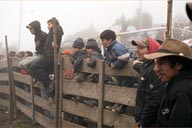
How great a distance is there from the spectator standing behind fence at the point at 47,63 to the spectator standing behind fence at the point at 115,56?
1.97 metres

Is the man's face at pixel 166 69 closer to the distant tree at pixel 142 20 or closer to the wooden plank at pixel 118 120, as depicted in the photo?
the wooden plank at pixel 118 120

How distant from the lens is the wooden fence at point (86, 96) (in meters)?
5.24

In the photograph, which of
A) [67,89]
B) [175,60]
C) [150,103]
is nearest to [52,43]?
[67,89]

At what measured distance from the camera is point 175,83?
9.45 feet

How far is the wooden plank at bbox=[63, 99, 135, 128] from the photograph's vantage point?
5.24 m

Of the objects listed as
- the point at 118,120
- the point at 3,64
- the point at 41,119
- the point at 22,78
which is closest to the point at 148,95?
the point at 118,120

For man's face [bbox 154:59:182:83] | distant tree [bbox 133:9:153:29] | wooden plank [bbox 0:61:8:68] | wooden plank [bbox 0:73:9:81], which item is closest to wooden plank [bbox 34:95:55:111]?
wooden plank [bbox 0:73:9:81]

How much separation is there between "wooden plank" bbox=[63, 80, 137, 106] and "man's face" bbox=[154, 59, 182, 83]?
75.5 inches

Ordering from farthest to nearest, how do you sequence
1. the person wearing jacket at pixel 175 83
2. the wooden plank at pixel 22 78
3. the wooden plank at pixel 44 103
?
the wooden plank at pixel 22 78 → the wooden plank at pixel 44 103 → the person wearing jacket at pixel 175 83

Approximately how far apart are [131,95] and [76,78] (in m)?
1.74

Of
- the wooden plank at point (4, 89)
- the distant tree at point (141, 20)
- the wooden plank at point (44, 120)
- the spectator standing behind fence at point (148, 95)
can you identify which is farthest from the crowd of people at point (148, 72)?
the distant tree at point (141, 20)

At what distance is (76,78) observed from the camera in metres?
6.62

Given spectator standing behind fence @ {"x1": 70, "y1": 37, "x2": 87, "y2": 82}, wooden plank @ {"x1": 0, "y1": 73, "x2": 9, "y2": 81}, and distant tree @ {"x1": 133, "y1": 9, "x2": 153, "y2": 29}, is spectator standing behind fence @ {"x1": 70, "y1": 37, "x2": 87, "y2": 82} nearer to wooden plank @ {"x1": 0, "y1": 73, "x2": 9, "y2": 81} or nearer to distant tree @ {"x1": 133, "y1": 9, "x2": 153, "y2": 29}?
wooden plank @ {"x1": 0, "y1": 73, "x2": 9, "y2": 81}

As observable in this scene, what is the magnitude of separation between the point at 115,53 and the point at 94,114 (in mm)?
1183
